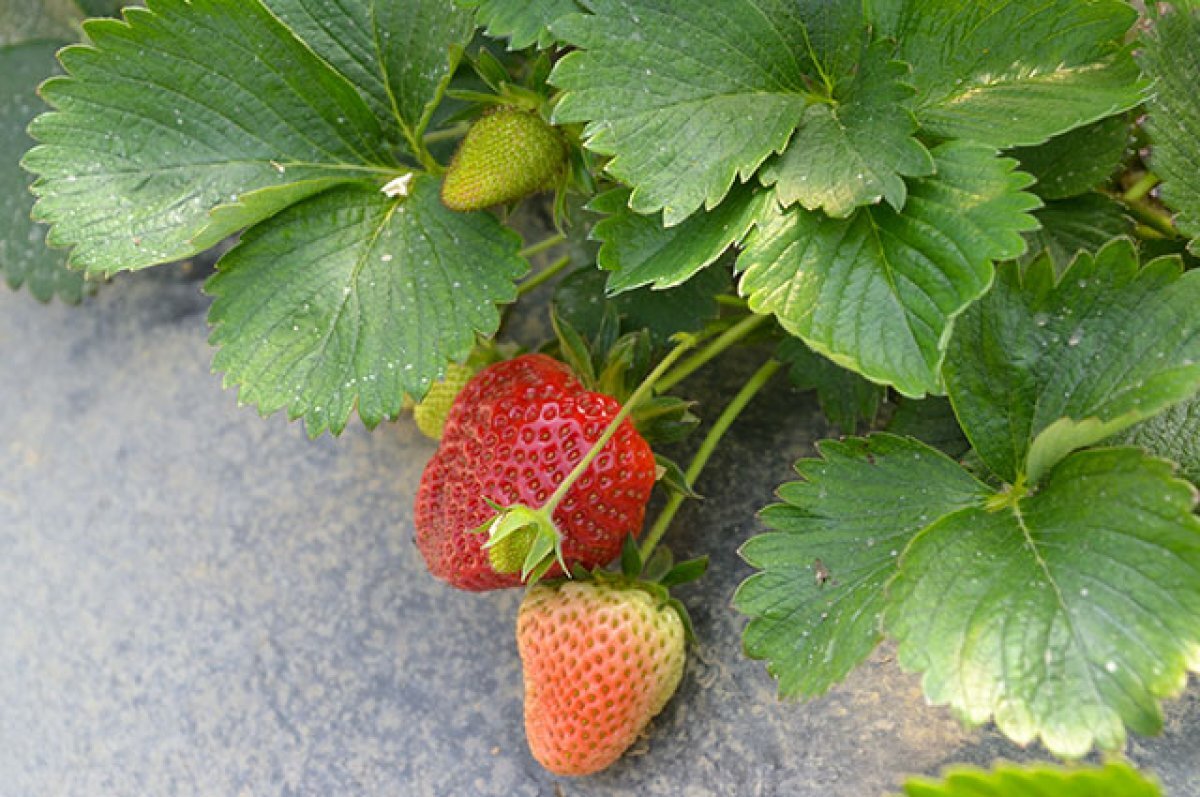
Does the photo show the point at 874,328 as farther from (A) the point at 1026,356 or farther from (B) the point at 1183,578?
(B) the point at 1183,578

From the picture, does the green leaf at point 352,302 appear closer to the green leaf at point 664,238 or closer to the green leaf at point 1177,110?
the green leaf at point 664,238

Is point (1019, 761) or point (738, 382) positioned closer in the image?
point (1019, 761)

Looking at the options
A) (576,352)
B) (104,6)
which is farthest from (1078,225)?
(104,6)

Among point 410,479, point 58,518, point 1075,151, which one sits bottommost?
point 58,518

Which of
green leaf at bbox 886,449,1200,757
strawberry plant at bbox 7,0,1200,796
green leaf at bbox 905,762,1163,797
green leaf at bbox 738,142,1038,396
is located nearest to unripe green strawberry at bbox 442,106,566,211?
strawberry plant at bbox 7,0,1200,796

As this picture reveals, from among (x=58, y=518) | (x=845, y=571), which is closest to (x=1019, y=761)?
(x=845, y=571)

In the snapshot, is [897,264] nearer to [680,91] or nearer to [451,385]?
[680,91]
